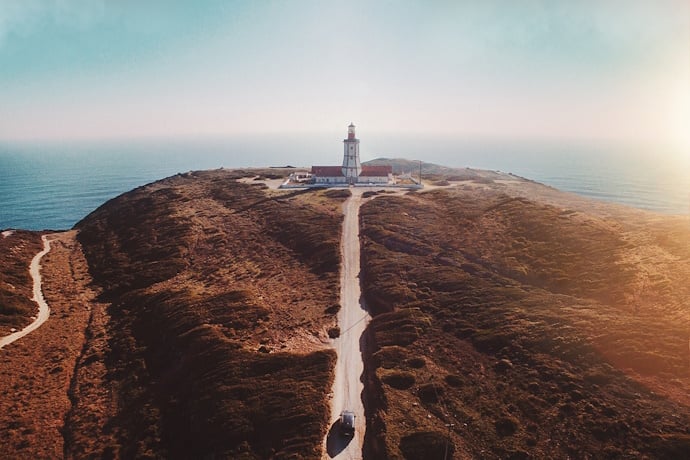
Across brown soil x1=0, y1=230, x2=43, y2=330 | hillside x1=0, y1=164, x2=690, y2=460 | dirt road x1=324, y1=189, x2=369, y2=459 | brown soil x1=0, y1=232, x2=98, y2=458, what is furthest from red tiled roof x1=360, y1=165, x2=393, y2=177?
brown soil x1=0, y1=230, x2=43, y2=330

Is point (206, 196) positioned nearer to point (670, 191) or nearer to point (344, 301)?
point (344, 301)

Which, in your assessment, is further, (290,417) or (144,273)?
(144,273)

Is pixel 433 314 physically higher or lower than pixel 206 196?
lower

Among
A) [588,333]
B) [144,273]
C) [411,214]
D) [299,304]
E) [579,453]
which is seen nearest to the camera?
[579,453]

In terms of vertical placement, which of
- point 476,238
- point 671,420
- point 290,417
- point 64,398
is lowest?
point 64,398

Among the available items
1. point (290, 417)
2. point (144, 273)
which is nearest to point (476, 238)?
point (290, 417)

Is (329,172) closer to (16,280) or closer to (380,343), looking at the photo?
(16,280)
